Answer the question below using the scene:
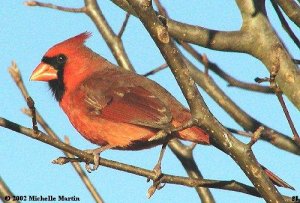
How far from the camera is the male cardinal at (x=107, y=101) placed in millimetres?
3033

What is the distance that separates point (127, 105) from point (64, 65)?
69cm

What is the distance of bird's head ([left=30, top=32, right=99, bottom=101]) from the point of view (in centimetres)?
367

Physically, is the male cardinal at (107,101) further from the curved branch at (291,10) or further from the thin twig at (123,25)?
the curved branch at (291,10)

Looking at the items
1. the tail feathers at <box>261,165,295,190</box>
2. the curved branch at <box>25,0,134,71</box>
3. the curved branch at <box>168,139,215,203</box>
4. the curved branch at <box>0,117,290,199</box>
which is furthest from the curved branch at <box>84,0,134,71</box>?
the tail feathers at <box>261,165,295,190</box>

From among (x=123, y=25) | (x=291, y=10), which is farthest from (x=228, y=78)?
(x=291, y=10)

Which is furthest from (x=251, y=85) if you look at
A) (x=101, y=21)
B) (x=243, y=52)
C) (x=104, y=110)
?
(x=101, y=21)

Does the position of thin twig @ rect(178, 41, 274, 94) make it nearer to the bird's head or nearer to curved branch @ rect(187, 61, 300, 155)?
curved branch @ rect(187, 61, 300, 155)

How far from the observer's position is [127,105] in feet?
10.7

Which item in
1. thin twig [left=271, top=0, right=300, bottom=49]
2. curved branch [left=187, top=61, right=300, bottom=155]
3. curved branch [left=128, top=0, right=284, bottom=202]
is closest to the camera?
curved branch [left=128, top=0, right=284, bottom=202]

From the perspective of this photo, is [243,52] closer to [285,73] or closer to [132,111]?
[285,73]

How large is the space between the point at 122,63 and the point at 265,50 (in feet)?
4.46

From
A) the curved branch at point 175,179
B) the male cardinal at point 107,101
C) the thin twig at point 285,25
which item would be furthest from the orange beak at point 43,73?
the thin twig at point 285,25

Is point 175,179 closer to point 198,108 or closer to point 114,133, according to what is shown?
point 198,108

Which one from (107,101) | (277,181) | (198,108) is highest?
(107,101)
